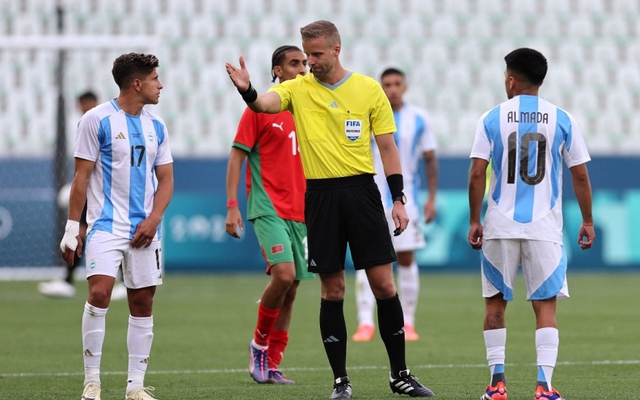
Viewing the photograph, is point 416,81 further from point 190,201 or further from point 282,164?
point 282,164

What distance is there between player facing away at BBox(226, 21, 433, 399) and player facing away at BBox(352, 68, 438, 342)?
3581mm

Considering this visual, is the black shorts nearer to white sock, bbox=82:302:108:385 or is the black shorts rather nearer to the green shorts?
the green shorts

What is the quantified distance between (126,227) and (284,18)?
15901 mm

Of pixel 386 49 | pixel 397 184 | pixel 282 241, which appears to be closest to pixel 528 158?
pixel 397 184

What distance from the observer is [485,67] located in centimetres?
2172

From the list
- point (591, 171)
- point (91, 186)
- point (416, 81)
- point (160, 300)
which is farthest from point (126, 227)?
point (416, 81)

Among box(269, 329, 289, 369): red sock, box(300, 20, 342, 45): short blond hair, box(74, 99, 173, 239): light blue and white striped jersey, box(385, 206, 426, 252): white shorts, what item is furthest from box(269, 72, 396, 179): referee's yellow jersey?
box(385, 206, 426, 252): white shorts

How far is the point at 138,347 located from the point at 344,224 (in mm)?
1304

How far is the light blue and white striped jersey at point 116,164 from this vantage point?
5957 millimetres

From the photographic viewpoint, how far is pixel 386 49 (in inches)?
849

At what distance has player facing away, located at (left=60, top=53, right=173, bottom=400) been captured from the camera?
5.91 m

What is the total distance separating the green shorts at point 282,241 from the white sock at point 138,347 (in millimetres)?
1376

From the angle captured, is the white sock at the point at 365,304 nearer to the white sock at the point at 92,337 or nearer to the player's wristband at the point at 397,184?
the player's wristband at the point at 397,184

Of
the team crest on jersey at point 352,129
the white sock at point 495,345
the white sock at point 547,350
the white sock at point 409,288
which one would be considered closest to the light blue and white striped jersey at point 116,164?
the team crest on jersey at point 352,129
